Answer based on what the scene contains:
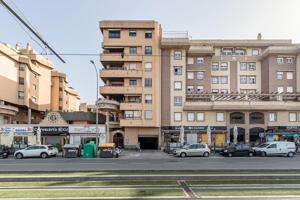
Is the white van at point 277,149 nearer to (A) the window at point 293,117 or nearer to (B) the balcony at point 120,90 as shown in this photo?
(A) the window at point 293,117

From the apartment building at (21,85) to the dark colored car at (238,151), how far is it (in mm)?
31605

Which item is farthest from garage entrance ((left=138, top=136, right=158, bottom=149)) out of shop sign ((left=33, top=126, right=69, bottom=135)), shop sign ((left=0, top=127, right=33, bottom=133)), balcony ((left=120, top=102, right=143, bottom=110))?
shop sign ((left=0, top=127, right=33, bottom=133))

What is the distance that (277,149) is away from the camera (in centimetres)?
3969

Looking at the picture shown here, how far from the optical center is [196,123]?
5638 centimetres

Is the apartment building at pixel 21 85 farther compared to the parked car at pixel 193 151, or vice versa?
the apartment building at pixel 21 85

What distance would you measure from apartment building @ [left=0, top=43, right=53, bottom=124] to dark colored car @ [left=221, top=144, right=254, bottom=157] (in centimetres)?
3160

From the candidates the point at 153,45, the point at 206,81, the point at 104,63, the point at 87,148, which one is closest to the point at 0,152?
the point at 87,148

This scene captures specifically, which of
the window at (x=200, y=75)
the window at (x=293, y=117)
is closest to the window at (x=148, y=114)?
the window at (x=200, y=75)

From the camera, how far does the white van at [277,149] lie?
39.3 metres

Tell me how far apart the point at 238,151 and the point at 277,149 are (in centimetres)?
439

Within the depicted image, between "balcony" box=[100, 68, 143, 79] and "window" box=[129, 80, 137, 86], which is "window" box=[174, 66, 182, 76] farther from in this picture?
"window" box=[129, 80, 137, 86]

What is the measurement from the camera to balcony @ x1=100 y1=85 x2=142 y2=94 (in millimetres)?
55438

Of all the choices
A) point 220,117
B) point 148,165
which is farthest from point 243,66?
point 148,165

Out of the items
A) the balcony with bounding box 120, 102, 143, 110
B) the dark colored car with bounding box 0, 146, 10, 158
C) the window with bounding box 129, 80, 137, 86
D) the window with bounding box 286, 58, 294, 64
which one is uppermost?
the window with bounding box 286, 58, 294, 64
